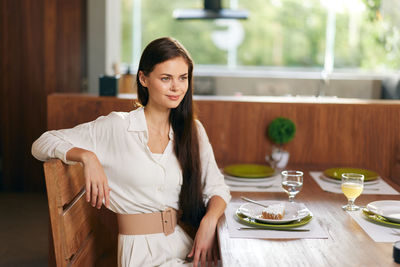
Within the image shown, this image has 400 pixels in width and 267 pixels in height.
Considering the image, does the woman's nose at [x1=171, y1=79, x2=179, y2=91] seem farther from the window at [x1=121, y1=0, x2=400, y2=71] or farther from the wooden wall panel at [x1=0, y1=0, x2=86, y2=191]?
the window at [x1=121, y1=0, x2=400, y2=71]

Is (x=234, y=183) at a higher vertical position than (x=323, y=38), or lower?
lower

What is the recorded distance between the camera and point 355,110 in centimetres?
255

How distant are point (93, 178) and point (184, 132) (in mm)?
413

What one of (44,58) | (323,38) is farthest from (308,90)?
(44,58)

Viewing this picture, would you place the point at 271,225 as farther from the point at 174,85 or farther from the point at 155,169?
the point at 174,85

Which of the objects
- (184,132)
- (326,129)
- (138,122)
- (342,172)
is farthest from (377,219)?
(326,129)

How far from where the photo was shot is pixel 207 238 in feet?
5.49

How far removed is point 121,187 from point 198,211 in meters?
0.28

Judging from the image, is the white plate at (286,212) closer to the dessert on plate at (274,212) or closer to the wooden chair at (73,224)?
the dessert on plate at (274,212)

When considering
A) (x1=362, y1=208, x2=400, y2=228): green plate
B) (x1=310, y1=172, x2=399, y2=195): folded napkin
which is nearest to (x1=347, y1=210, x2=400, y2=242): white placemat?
(x1=362, y1=208, x2=400, y2=228): green plate

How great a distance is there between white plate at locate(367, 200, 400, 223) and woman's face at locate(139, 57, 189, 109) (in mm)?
716

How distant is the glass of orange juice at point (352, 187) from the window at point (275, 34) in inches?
192

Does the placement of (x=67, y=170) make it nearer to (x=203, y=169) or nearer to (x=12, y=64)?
(x=203, y=169)

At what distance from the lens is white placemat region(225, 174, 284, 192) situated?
202 centimetres
